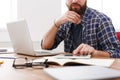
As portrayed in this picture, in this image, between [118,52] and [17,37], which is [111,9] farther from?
[17,37]

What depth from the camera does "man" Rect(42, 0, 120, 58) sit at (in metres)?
1.90

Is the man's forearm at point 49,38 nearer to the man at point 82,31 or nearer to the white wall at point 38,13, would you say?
the man at point 82,31

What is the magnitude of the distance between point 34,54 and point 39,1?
6.32 feet

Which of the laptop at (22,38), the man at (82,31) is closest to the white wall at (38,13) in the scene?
the man at (82,31)

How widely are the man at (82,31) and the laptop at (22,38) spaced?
333 mm

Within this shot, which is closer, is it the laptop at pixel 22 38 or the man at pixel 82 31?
the laptop at pixel 22 38

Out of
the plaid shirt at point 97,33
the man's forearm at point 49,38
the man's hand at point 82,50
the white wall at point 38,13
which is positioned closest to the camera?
the man's hand at point 82,50

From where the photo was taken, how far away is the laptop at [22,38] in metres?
1.58

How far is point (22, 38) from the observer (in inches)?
66.1

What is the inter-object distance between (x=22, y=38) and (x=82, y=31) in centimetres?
59

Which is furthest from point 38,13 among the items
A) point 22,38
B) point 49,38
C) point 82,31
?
point 22,38

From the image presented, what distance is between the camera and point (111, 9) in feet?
11.6

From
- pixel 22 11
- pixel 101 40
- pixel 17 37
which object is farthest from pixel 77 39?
pixel 22 11

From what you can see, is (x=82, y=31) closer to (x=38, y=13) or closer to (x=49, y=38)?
(x=49, y=38)
